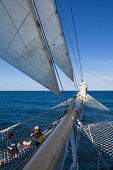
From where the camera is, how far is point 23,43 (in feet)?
9.03

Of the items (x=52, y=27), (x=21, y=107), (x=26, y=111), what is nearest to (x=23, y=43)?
(x=52, y=27)

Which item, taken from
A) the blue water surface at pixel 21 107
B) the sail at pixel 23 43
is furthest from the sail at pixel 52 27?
the blue water surface at pixel 21 107

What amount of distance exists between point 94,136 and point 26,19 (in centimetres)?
590

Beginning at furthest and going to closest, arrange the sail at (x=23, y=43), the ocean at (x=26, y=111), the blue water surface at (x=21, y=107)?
the blue water surface at (x=21, y=107) < the ocean at (x=26, y=111) < the sail at (x=23, y=43)

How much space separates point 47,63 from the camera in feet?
9.83

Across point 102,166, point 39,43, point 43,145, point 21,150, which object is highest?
point 39,43

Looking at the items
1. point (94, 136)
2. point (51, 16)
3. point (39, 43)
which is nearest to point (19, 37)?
point (39, 43)

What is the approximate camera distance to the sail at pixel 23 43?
2.35 metres

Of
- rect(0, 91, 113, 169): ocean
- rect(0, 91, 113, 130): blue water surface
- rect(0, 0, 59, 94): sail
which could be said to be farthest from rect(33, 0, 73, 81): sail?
rect(0, 91, 113, 169): ocean

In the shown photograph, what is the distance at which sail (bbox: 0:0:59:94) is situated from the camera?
92.6 inches

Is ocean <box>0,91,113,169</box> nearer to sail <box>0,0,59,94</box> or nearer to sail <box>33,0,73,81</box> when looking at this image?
sail <box>33,0,73,81</box>

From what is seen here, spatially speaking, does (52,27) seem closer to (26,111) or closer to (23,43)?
(23,43)

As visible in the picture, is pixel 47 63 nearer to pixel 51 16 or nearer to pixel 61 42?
pixel 51 16

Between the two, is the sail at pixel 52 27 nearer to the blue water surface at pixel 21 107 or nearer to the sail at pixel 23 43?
the sail at pixel 23 43
